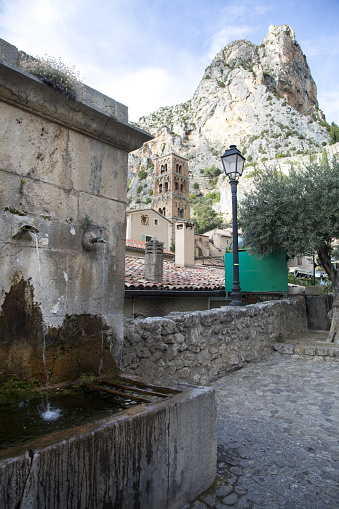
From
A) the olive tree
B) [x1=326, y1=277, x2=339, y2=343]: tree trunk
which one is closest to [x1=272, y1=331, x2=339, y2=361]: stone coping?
[x1=326, y1=277, x2=339, y2=343]: tree trunk

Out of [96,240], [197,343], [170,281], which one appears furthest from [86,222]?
[170,281]

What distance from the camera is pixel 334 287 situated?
27.4ft

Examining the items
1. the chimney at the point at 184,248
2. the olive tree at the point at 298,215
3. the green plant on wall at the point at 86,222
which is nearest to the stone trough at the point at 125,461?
the green plant on wall at the point at 86,222

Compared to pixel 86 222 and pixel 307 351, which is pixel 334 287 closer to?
pixel 307 351

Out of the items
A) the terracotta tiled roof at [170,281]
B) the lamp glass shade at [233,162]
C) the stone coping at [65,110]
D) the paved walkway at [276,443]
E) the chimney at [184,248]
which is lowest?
the paved walkway at [276,443]

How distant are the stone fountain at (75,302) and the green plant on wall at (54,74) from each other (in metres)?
0.05

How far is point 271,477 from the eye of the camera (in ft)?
7.71

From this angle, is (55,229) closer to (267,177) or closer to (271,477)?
(271,477)

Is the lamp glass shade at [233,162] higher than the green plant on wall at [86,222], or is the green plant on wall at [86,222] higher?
the lamp glass shade at [233,162]

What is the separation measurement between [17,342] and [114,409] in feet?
2.57

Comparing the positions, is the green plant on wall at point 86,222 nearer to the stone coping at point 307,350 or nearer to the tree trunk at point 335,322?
the stone coping at point 307,350

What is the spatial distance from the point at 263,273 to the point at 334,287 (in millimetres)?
2041

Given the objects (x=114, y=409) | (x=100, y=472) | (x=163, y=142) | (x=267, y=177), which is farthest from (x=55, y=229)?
(x=163, y=142)

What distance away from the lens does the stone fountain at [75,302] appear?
148cm
